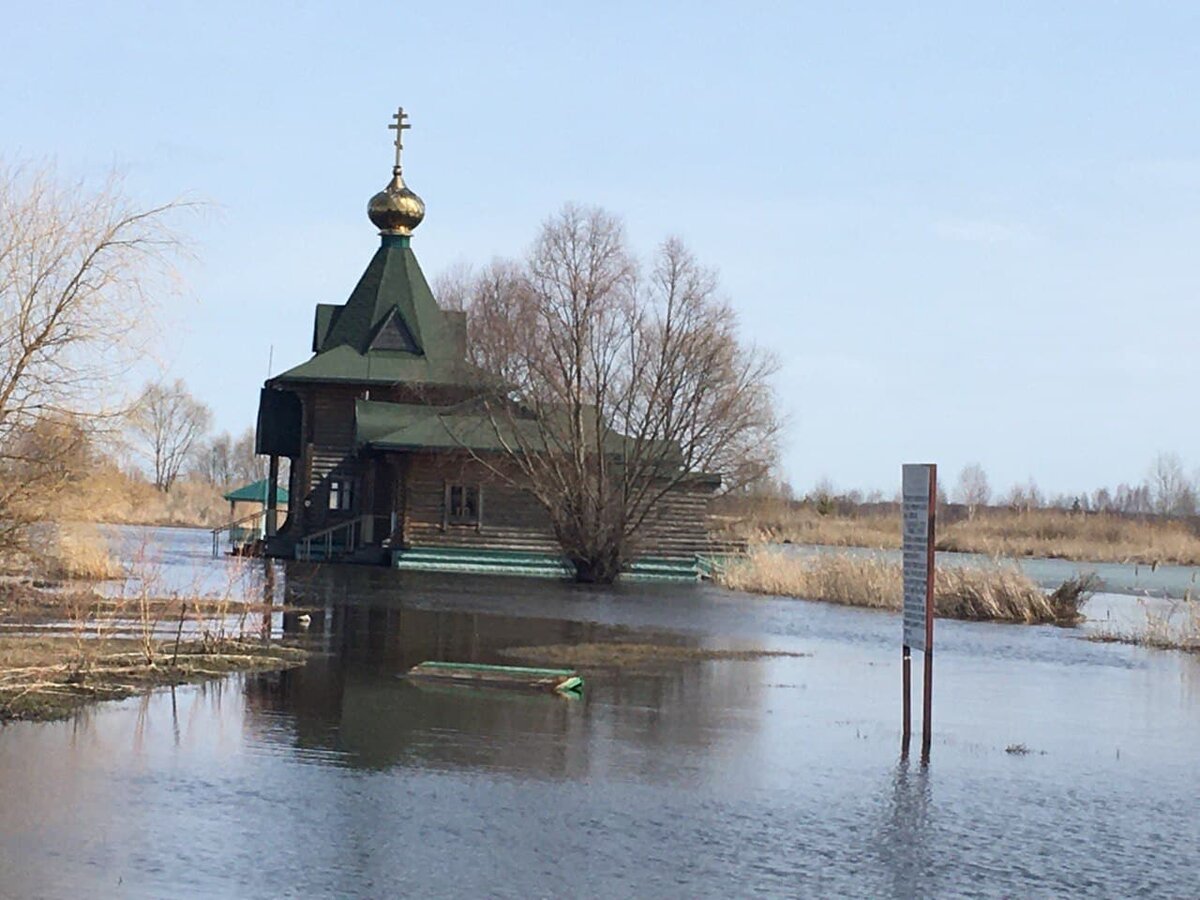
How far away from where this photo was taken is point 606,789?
13.8m

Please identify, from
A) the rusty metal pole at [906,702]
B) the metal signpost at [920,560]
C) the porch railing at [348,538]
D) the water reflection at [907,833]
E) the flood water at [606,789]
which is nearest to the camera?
the flood water at [606,789]

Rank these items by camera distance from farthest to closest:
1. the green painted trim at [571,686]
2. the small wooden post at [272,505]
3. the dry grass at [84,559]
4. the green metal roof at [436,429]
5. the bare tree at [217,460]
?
1. the bare tree at [217,460]
2. the small wooden post at [272,505]
3. the green metal roof at [436,429]
4. the dry grass at [84,559]
5. the green painted trim at [571,686]

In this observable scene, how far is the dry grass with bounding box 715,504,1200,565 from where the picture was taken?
241 ft

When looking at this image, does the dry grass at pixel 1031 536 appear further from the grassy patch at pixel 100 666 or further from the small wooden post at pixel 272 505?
the grassy patch at pixel 100 666

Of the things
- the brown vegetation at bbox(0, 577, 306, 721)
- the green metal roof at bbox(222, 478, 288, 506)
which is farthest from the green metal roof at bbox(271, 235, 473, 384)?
the brown vegetation at bbox(0, 577, 306, 721)

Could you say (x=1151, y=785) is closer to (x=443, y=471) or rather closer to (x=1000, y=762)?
(x=1000, y=762)

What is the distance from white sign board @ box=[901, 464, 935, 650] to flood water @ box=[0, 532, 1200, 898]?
1379mm

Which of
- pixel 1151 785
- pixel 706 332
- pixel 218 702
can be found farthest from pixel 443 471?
pixel 1151 785

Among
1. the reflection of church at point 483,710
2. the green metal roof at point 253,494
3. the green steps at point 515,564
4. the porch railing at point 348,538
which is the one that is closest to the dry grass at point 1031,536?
the green steps at point 515,564

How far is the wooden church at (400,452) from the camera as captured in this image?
5106 cm

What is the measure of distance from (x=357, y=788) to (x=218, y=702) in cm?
477

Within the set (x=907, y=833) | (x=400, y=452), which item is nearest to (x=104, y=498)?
(x=907, y=833)

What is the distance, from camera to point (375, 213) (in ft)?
196

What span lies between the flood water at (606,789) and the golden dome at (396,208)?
36.8 metres
